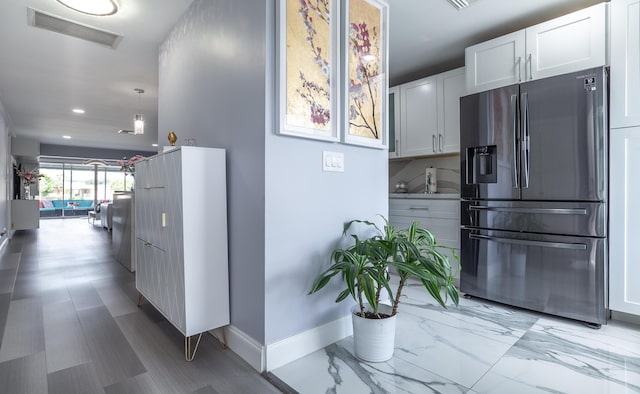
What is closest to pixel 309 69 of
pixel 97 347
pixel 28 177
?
pixel 97 347

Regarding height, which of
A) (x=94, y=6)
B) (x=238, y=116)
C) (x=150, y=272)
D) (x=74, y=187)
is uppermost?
(x=94, y=6)

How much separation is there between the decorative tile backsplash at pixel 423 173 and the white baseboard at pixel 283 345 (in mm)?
2365

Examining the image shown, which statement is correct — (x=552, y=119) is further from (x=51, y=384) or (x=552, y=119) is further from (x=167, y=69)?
(x=51, y=384)

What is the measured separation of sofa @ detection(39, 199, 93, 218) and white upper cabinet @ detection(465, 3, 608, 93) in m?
14.2

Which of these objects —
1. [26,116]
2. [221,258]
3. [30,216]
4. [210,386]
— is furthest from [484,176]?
[30,216]

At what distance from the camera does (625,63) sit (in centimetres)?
221

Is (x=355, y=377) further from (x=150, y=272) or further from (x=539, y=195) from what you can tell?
(x=539, y=195)

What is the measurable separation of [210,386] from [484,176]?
2.51 meters

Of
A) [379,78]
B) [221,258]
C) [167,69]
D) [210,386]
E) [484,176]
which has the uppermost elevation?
[167,69]

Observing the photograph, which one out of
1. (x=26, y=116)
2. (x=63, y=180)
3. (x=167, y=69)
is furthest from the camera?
(x=63, y=180)

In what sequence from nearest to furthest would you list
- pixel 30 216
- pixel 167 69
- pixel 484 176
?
pixel 484 176
pixel 167 69
pixel 30 216

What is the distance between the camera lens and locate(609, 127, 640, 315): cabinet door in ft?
7.07

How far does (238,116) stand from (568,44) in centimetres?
245

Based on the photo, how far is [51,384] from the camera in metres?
1.58
